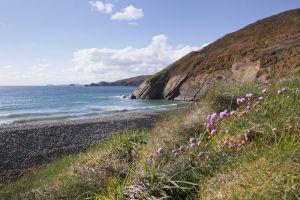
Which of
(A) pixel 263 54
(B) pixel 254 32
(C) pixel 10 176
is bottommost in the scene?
(C) pixel 10 176

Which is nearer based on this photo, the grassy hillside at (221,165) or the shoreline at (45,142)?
the grassy hillside at (221,165)

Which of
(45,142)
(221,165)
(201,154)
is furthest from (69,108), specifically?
(221,165)

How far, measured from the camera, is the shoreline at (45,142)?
1394 centimetres

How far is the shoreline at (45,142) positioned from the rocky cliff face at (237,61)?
1281 cm

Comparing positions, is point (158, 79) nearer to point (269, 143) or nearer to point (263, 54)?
point (263, 54)

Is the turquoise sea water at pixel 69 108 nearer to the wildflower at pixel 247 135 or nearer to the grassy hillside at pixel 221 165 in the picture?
the grassy hillside at pixel 221 165

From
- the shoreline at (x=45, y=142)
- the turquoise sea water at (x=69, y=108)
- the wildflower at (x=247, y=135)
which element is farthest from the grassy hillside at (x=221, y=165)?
the turquoise sea water at (x=69, y=108)

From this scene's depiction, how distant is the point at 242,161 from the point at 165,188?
0.84 m

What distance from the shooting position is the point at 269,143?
4184mm

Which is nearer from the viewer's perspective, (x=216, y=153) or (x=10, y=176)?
(x=216, y=153)

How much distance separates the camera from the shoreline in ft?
45.7

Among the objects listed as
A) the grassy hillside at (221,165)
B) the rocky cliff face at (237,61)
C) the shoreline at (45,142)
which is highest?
the rocky cliff face at (237,61)

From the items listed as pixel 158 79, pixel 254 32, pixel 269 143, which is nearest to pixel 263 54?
pixel 254 32

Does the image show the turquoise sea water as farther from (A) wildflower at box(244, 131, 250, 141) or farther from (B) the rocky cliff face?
(A) wildflower at box(244, 131, 250, 141)
